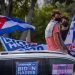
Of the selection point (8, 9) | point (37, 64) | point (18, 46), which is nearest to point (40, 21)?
point (8, 9)

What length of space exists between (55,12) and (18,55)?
326cm

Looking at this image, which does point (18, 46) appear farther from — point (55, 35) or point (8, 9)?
point (8, 9)

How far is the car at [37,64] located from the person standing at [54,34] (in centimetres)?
295

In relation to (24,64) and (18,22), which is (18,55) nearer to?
(24,64)

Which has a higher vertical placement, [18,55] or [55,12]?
[55,12]

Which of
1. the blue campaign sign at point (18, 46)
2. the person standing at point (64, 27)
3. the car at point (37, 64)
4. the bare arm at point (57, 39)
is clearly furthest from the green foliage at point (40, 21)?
the car at point (37, 64)

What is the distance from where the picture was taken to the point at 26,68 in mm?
7398

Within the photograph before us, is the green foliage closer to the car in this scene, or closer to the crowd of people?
the crowd of people

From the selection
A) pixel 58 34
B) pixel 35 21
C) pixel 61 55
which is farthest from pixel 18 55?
pixel 35 21

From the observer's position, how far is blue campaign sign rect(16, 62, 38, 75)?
7371 millimetres

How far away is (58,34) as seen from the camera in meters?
10.5

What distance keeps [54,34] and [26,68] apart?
3.13 metres

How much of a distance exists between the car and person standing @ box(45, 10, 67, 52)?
9.69 ft

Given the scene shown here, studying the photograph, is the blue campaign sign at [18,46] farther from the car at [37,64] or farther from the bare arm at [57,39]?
the car at [37,64]
